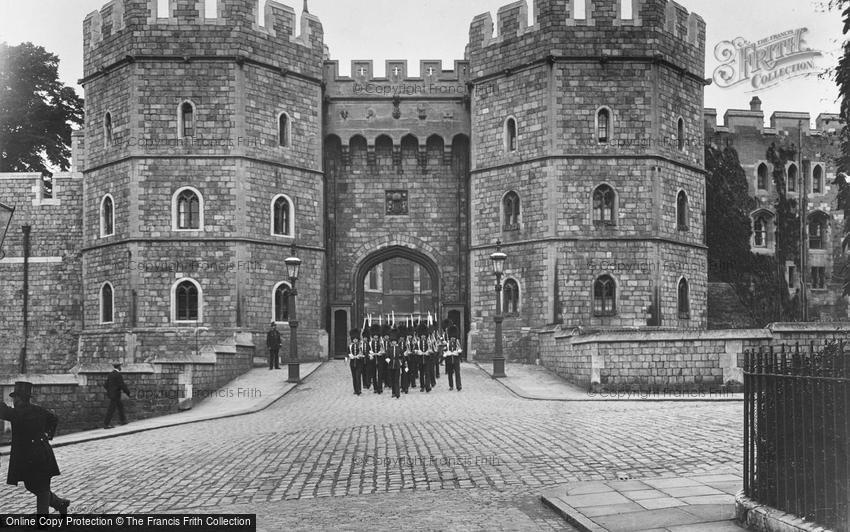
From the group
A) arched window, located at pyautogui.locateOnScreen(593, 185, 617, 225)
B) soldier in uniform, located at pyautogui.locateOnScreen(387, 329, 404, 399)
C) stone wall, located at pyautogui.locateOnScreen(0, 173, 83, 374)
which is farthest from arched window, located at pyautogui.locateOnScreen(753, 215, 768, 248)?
stone wall, located at pyautogui.locateOnScreen(0, 173, 83, 374)

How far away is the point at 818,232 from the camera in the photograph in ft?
→ 127

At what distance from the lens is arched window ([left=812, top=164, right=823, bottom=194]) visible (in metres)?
38.7

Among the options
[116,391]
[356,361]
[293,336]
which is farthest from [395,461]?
[293,336]

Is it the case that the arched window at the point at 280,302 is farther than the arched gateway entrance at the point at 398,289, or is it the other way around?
the arched gateway entrance at the point at 398,289

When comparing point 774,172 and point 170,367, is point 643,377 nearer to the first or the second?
point 170,367

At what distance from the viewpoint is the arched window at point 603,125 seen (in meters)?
30.0

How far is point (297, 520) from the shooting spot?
8.10 m

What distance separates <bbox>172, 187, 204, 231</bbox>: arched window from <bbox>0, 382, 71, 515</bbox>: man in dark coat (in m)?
21.2

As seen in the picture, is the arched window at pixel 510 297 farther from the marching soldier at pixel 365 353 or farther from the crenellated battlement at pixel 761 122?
the crenellated battlement at pixel 761 122

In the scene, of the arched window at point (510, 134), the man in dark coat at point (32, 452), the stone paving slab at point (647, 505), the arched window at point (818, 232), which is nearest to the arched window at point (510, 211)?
the arched window at point (510, 134)

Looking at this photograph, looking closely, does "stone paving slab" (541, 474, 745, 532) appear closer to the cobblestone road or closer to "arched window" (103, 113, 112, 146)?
the cobblestone road

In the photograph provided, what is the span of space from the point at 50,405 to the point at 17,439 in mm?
12543

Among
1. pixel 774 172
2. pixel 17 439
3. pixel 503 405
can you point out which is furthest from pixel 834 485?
pixel 774 172

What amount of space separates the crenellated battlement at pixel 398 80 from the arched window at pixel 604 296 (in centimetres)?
872
